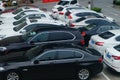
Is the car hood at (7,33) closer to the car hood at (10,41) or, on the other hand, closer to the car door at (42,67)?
the car hood at (10,41)

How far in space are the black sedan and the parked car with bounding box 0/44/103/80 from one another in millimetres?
1907

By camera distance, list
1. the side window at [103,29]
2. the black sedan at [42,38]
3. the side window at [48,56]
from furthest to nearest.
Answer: the side window at [103,29] → the black sedan at [42,38] → the side window at [48,56]

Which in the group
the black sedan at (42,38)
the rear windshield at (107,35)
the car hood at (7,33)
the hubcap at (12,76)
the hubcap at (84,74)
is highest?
the black sedan at (42,38)

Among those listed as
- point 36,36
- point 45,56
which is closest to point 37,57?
point 45,56

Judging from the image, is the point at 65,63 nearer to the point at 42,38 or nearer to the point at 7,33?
the point at 42,38

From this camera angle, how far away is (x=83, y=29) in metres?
19.8

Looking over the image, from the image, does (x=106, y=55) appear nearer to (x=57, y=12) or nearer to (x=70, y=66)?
(x=70, y=66)

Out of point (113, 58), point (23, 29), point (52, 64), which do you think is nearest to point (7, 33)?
point (23, 29)

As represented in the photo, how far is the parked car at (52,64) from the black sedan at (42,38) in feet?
6.26

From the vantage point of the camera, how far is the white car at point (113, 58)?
13822 mm

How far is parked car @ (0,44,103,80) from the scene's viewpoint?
1276cm

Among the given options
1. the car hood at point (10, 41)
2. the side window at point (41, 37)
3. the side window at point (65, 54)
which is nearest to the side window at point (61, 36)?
the side window at point (41, 37)

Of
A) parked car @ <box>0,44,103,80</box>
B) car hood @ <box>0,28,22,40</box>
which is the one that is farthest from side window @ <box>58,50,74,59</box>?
car hood @ <box>0,28,22,40</box>

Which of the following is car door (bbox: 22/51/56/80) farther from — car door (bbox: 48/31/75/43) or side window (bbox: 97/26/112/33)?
side window (bbox: 97/26/112/33)
